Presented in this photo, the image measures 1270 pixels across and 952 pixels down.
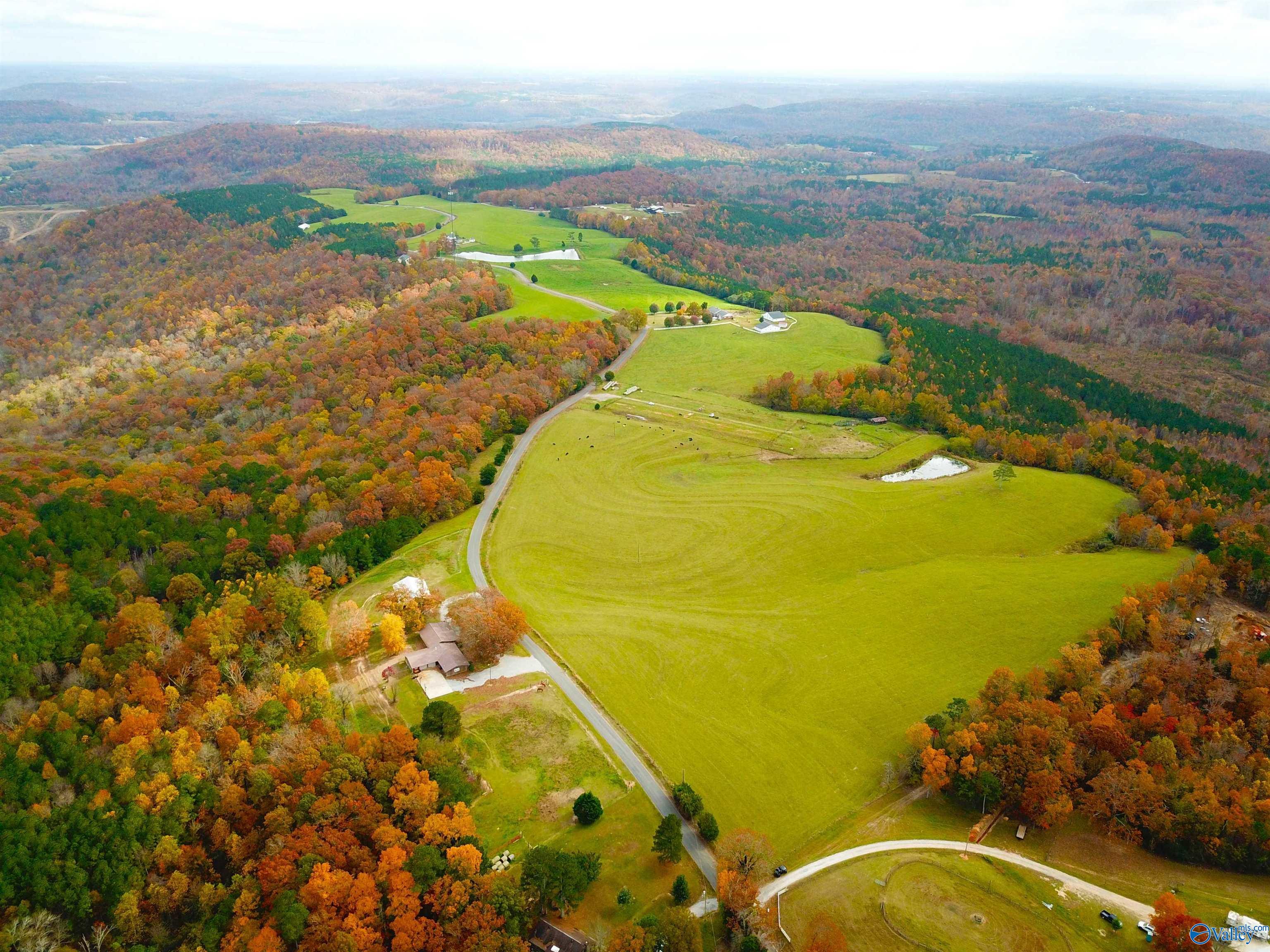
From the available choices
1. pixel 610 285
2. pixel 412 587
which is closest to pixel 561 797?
pixel 412 587

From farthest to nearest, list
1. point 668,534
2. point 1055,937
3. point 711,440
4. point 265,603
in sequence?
1. point 711,440
2. point 668,534
3. point 265,603
4. point 1055,937

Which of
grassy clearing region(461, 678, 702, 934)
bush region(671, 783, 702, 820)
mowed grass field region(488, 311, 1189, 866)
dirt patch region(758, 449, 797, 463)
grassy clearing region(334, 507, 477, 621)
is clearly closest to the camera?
grassy clearing region(461, 678, 702, 934)

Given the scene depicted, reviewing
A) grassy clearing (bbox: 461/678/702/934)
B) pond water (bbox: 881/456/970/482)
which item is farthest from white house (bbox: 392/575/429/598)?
pond water (bbox: 881/456/970/482)

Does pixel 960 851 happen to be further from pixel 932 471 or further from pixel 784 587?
pixel 932 471

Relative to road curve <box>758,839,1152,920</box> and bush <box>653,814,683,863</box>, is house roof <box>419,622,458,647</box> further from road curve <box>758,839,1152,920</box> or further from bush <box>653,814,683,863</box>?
road curve <box>758,839,1152,920</box>

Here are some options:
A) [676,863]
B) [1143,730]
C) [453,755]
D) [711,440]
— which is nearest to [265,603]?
[453,755]

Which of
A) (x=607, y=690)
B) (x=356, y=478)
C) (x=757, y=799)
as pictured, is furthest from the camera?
(x=356, y=478)

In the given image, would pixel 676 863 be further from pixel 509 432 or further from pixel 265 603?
pixel 509 432

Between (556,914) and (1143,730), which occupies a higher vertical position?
(1143,730)
